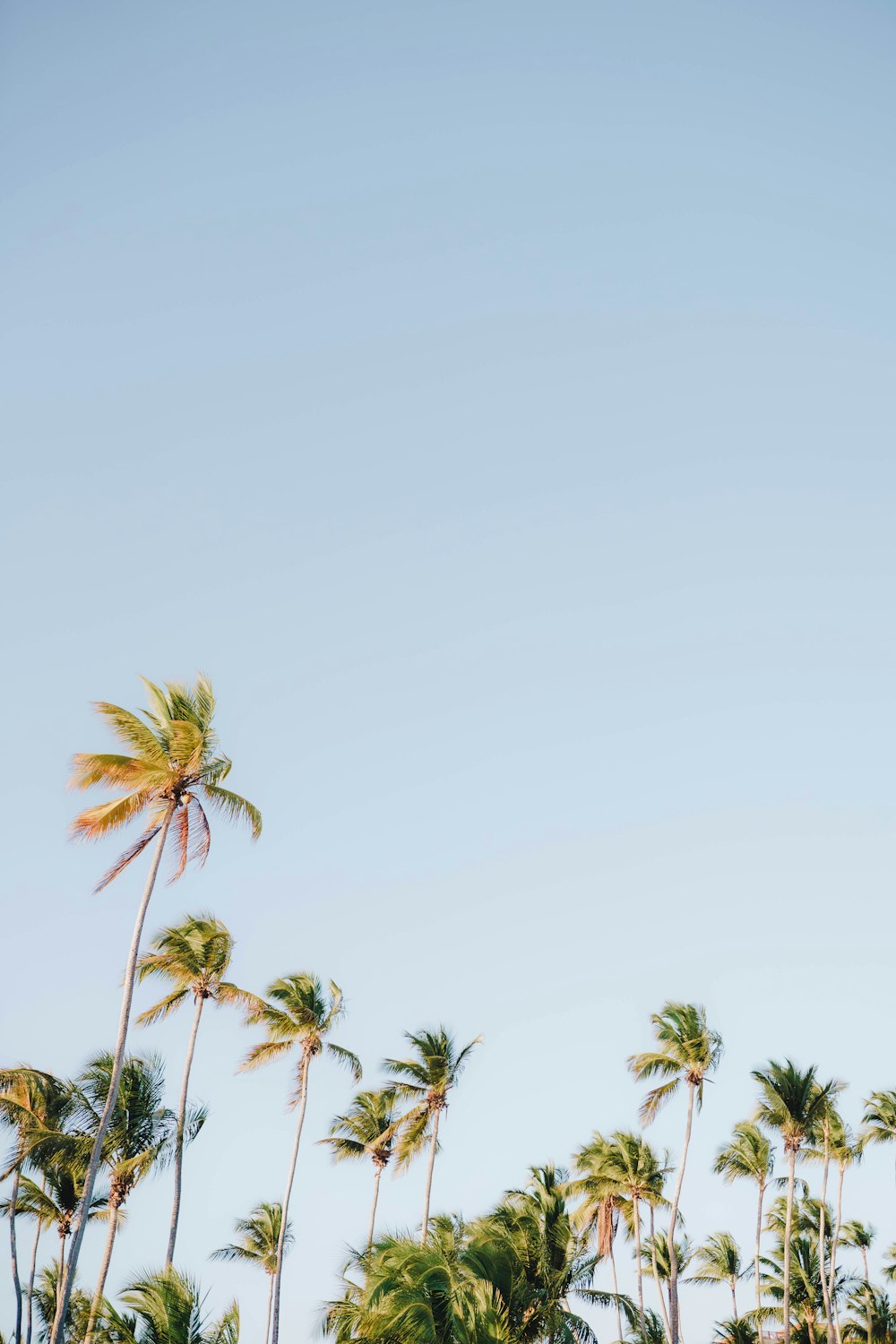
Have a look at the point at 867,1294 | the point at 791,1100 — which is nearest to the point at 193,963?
the point at 791,1100

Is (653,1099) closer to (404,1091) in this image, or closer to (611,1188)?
(611,1188)

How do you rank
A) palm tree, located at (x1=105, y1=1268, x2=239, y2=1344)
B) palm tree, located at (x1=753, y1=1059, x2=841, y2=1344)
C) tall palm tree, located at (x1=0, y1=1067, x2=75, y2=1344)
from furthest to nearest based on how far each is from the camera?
1. palm tree, located at (x1=753, y1=1059, x2=841, y2=1344)
2. tall palm tree, located at (x1=0, y1=1067, x2=75, y2=1344)
3. palm tree, located at (x1=105, y1=1268, x2=239, y2=1344)

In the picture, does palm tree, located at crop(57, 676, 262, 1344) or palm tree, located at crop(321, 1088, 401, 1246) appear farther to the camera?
palm tree, located at crop(321, 1088, 401, 1246)

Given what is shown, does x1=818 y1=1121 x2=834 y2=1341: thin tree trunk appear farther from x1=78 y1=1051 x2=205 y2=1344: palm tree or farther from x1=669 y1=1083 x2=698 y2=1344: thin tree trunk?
x1=78 y1=1051 x2=205 y2=1344: palm tree

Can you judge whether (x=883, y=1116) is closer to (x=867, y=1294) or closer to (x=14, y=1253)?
(x=867, y=1294)

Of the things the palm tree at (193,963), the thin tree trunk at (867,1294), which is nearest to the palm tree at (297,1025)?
the palm tree at (193,963)

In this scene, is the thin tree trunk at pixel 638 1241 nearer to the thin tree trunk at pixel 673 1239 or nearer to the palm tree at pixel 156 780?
the thin tree trunk at pixel 673 1239

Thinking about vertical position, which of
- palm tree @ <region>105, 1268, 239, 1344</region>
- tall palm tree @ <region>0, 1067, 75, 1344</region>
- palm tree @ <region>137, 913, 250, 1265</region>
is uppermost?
palm tree @ <region>137, 913, 250, 1265</region>

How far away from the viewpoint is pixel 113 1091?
28297mm

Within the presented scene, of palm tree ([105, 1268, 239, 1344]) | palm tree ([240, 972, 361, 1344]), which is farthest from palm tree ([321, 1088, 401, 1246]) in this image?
palm tree ([105, 1268, 239, 1344])

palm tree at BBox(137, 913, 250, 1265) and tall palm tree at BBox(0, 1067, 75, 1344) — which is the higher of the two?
palm tree at BBox(137, 913, 250, 1265)

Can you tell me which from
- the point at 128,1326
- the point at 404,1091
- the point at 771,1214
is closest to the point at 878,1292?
the point at 771,1214

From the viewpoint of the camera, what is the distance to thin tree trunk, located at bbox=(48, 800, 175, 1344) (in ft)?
88.7

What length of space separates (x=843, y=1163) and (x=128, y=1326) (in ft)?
184
